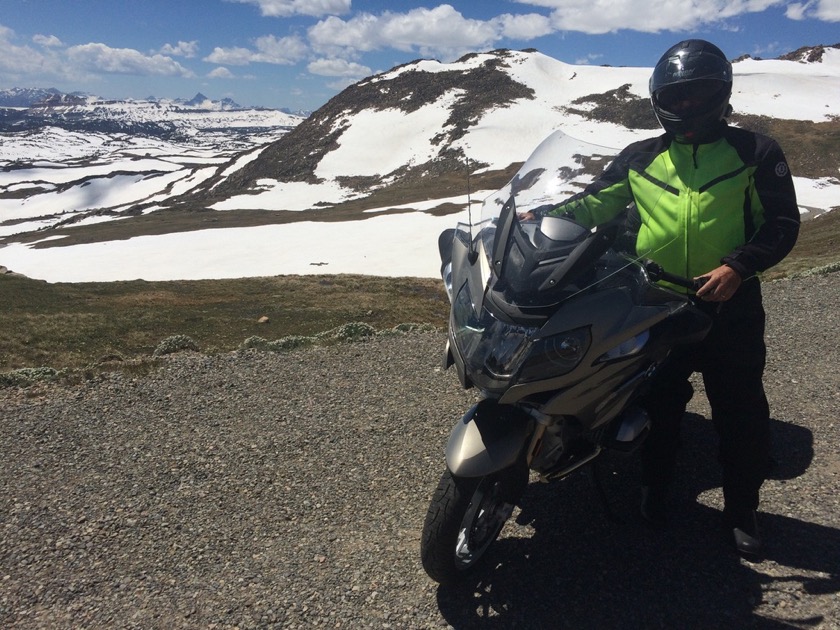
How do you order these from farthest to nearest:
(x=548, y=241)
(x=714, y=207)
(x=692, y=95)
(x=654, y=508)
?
(x=654, y=508) → (x=692, y=95) → (x=714, y=207) → (x=548, y=241)

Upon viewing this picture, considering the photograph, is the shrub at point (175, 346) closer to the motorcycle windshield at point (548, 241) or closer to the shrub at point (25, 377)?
the shrub at point (25, 377)

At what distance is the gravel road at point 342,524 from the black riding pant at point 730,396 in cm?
57

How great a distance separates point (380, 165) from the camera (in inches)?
4193

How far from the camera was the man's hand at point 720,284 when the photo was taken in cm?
366

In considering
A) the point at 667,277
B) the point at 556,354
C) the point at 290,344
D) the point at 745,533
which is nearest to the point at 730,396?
the point at 745,533

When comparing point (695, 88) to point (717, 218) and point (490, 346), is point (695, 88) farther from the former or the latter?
point (490, 346)

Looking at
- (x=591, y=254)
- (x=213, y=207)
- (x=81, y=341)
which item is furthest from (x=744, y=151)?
(x=213, y=207)

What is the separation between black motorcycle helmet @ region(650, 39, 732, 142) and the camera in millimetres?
3918

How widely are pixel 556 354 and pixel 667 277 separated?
36.2 inches

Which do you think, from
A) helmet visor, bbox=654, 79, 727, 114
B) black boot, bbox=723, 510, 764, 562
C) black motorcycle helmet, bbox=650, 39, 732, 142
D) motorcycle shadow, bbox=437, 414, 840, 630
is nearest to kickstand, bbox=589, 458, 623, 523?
motorcycle shadow, bbox=437, 414, 840, 630

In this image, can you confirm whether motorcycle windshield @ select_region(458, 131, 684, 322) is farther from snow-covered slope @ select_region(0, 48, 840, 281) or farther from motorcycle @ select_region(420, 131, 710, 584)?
snow-covered slope @ select_region(0, 48, 840, 281)

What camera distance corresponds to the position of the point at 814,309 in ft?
35.3

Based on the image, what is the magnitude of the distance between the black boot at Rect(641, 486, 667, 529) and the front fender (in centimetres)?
179

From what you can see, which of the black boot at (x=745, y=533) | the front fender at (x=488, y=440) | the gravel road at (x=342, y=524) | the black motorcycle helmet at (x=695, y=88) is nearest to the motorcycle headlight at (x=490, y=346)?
the front fender at (x=488, y=440)
